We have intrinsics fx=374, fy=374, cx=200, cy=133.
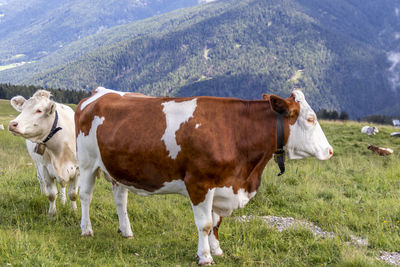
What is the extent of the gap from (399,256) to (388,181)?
5.07 m

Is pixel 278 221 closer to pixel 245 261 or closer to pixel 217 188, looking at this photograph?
pixel 245 261

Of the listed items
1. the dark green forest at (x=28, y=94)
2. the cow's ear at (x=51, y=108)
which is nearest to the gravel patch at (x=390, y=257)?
the cow's ear at (x=51, y=108)

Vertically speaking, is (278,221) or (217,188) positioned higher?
(217,188)

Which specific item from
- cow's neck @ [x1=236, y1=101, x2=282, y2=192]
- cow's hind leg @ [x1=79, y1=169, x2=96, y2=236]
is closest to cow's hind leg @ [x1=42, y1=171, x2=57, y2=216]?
cow's hind leg @ [x1=79, y1=169, x2=96, y2=236]

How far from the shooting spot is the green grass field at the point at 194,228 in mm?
5512

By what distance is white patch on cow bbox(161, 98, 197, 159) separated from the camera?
17.7 ft

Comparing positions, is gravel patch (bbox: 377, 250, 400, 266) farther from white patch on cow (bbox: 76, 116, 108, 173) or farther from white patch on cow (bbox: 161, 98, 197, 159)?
white patch on cow (bbox: 76, 116, 108, 173)

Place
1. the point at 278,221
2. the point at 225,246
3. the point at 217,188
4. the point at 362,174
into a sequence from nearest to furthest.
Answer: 1. the point at 217,188
2. the point at 225,246
3. the point at 278,221
4. the point at 362,174

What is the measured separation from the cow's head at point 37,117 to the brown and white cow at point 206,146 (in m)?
1.88

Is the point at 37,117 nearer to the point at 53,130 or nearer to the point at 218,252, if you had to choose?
the point at 53,130

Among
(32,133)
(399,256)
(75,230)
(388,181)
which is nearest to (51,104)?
(32,133)

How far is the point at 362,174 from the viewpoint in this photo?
1160cm

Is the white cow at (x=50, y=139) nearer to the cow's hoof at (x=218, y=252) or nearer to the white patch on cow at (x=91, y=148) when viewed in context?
the white patch on cow at (x=91, y=148)

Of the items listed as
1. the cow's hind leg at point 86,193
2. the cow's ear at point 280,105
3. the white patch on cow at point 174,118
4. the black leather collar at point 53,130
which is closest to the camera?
the cow's ear at point 280,105
